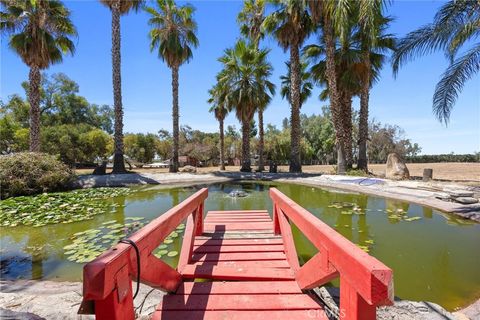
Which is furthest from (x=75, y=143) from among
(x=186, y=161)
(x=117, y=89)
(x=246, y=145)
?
(x=246, y=145)

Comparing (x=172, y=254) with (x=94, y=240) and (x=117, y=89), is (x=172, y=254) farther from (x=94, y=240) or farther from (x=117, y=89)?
(x=117, y=89)

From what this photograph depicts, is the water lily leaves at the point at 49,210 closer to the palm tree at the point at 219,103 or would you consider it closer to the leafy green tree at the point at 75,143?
the palm tree at the point at 219,103

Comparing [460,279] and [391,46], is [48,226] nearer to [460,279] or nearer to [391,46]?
[460,279]

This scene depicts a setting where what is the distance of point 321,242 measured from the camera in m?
1.71

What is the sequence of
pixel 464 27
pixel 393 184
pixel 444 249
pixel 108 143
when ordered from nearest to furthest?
pixel 444 249
pixel 464 27
pixel 393 184
pixel 108 143

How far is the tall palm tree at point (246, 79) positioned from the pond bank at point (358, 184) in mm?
5620

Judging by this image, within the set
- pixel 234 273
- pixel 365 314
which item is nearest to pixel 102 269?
pixel 365 314

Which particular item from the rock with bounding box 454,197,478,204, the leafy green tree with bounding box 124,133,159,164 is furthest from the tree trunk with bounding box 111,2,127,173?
the leafy green tree with bounding box 124,133,159,164

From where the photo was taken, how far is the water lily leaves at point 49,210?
260 inches

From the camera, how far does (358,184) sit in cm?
1196

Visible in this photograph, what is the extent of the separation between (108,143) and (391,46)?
114 ft

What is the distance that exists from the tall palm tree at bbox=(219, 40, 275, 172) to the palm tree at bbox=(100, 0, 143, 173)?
24.6ft

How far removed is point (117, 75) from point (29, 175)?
836cm

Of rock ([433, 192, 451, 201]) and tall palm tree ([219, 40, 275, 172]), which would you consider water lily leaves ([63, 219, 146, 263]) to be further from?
tall palm tree ([219, 40, 275, 172])
